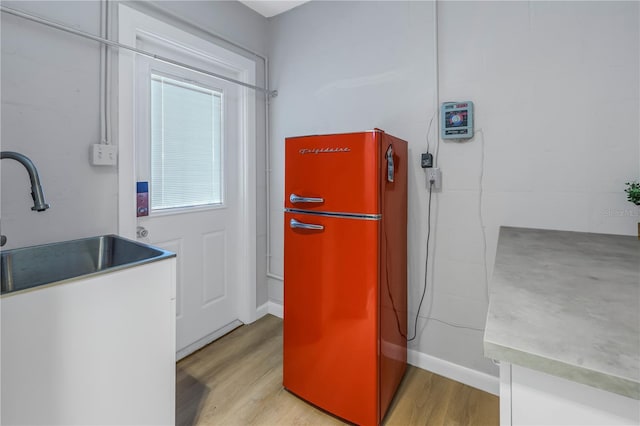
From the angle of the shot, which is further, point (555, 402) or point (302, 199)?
point (302, 199)

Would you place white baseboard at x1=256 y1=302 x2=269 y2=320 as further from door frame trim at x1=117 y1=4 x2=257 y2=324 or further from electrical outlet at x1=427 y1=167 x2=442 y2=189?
electrical outlet at x1=427 y1=167 x2=442 y2=189

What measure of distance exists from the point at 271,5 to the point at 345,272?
2.26m

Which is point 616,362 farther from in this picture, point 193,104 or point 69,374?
point 193,104

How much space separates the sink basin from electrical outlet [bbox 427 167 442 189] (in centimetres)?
151

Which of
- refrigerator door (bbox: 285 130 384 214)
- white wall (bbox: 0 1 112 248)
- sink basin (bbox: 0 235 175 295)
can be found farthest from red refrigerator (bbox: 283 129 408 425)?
white wall (bbox: 0 1 112 248)

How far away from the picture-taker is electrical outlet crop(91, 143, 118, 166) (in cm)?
162

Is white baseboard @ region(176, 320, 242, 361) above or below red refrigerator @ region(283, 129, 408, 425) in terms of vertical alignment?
below

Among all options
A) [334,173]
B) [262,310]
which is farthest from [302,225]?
[262,310]

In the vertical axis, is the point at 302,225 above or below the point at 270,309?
above

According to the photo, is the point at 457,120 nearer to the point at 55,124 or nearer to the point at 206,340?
the point at 55,124

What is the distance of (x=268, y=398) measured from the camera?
5.74ft

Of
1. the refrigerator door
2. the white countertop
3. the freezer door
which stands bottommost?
the freezer door

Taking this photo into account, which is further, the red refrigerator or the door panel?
the door panel

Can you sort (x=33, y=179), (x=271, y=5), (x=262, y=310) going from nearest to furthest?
(x=33, y=179)
(x=271, y=5)
(x=262, y=310)
